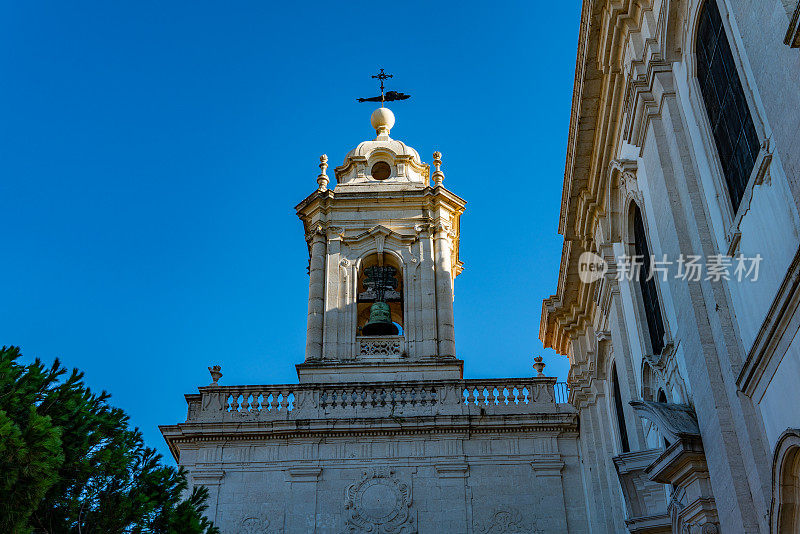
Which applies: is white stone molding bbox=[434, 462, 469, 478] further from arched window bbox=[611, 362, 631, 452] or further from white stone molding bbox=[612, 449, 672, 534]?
white stone molding bbox=[612, 449, 672, 534]

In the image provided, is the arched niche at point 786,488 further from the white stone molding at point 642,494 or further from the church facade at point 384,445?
the church facade at point 384,445

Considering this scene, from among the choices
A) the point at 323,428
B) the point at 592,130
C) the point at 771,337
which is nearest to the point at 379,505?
the point at 323,428

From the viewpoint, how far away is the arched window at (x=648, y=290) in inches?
473

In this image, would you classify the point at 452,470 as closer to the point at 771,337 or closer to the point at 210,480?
the point at 210,480

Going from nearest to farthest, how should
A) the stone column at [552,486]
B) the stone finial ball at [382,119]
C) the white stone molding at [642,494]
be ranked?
the white stone molding at [642,494]
the stone column at [552,486]
the stone finial ball at [382,119]

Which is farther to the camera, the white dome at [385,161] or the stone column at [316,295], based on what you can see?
the white dome at [385,161]

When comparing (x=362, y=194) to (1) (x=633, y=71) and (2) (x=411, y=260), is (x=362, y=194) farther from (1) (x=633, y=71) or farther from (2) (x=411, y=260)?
(1) (x=633, y=71)

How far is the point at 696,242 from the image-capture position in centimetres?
959

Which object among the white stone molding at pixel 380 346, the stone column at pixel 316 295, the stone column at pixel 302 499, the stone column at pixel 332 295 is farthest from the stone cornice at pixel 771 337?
the stone column at pixel 316 295

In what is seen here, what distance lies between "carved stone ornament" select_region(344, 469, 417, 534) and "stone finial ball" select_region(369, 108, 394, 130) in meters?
12.7

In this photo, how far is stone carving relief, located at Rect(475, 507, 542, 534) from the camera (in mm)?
16188

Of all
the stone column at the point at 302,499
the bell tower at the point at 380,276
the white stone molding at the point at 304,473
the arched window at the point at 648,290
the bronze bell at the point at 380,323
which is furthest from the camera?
the bronze bell at the point at 380,323

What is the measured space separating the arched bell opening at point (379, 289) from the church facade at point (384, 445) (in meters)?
0.98

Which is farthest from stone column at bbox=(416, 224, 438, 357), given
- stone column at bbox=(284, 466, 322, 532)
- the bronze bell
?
stone column at bbox=(284, 466, 322, 532)
